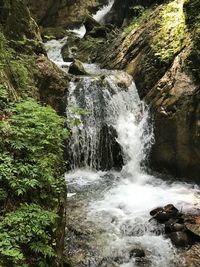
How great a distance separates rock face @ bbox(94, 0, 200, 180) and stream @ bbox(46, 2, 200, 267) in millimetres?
414

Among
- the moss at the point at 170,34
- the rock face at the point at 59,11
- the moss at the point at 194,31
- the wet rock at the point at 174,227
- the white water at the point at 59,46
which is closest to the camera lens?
the wet rock at the point at 174,227

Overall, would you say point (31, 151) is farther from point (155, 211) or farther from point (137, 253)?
point (155, 211)

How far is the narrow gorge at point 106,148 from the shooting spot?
15.8 ft

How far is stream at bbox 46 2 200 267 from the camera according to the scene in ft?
21.8

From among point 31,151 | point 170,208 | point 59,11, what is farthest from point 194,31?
point 59,11

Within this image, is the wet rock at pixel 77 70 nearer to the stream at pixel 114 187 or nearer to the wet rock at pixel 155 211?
the stream at pixel 114 187

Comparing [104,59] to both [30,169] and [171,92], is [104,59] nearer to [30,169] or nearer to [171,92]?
[171,92]

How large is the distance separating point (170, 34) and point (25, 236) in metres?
9.77

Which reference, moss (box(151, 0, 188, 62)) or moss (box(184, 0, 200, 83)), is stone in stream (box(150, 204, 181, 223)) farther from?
moss (box(151, 0, 188, 62))

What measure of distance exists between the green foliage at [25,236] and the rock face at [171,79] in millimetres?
6449

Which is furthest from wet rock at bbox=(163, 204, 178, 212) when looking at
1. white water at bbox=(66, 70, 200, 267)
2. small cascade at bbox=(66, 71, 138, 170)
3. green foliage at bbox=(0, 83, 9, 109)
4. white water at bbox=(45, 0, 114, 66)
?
white water at bbox=(45, 0, 114, 66)

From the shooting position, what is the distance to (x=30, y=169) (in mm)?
4918

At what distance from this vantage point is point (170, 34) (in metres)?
12.2

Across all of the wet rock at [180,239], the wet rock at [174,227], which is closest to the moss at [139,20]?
the wet rock at [174,227]
